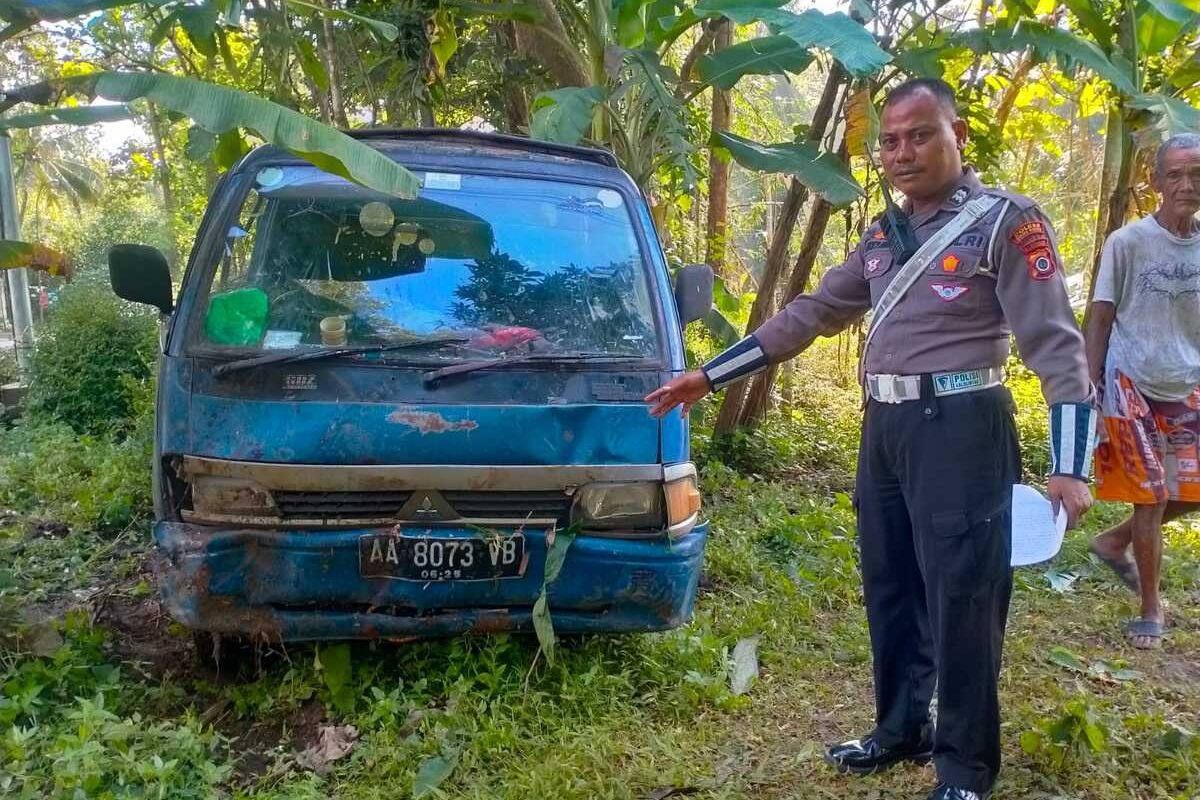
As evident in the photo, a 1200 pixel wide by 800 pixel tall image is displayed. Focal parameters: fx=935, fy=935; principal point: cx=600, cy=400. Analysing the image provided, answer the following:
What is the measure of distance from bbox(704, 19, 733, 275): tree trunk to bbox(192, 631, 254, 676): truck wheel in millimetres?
5820

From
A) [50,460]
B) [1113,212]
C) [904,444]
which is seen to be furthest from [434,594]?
[1113,212]

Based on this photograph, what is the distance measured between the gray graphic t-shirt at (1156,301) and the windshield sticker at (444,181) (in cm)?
239

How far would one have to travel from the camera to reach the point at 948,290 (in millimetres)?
2205

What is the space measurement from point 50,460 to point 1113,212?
6.92m

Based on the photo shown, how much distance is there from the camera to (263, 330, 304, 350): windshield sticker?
2.89 meters

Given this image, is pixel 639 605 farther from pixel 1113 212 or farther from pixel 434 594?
pixel 1113 212

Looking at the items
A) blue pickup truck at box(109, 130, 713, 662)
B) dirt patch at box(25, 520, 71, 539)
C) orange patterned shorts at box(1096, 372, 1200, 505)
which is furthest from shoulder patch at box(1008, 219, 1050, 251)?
dirt patch at box(25, 520, 71, 539)

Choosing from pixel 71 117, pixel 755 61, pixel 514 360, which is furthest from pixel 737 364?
pixel 755 61

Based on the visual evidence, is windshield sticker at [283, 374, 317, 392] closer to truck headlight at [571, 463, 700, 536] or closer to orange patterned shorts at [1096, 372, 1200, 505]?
truck headlight at [571, 463, 700, 536]

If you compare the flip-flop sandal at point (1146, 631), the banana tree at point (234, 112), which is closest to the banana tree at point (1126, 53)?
the flip-flop sandal at point (1146, 631)

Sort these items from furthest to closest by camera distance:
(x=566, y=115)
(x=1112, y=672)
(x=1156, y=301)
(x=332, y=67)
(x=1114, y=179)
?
(x=332, y=67), (x=1114, y=179), (x=566, y=115), (x=1156, y=301), (x=1112, y=672)

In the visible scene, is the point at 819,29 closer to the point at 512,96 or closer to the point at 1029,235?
the point at 1029,235

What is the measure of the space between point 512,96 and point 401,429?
563cm

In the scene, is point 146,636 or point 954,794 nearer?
point 954,794
